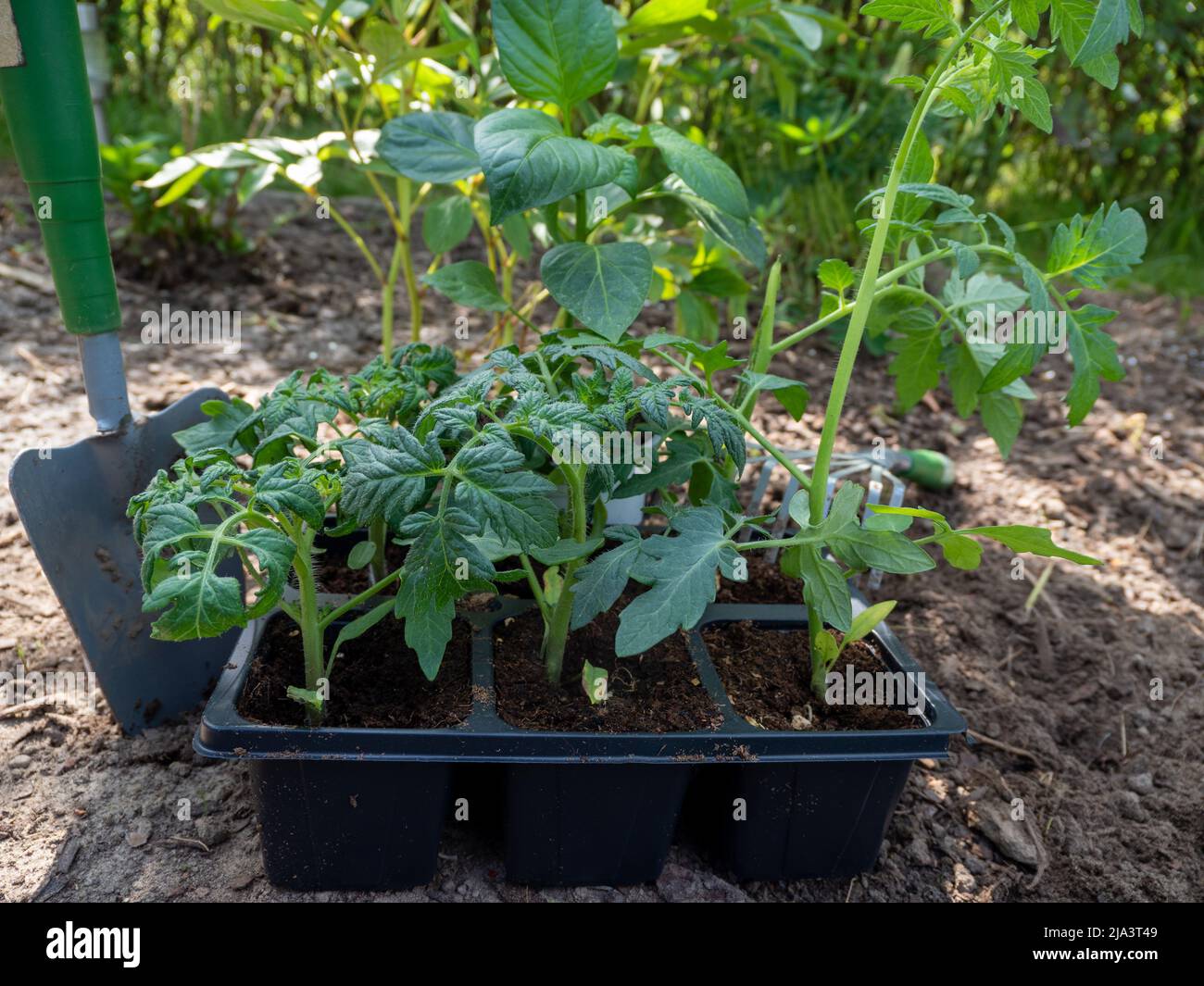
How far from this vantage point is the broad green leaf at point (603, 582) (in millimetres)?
1191

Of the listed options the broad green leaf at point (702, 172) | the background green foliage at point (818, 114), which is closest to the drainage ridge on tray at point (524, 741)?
the broad green leaf at point (702, 172)

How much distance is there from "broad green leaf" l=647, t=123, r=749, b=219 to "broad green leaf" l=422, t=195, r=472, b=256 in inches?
20.3

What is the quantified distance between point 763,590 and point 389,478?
788 millimetres

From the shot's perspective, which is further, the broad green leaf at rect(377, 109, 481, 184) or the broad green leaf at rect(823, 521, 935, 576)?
the broad green leaf at rect(377, 109, 481, 184)

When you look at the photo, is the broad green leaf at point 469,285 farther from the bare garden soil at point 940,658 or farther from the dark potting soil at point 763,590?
the bare garden soil at point 940,658

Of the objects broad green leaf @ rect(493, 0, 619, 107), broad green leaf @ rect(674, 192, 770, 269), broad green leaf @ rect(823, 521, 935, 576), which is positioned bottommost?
broad green leaf @ rect(823, 521, 935, 576)

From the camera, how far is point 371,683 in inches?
54.6

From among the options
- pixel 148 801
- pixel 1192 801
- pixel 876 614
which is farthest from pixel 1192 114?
pixel 148 801

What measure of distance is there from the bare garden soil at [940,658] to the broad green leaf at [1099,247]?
810mm

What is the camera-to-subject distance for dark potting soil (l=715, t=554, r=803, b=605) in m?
1.67

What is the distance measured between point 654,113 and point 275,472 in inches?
54.3

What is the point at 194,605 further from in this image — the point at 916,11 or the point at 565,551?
the point at 916,11

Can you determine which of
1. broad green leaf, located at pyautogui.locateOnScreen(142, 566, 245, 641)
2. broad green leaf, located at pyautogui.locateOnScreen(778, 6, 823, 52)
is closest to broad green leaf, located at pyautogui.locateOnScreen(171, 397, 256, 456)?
broad green leaf, located at pyautogui.locateOnScreen(142, 566, 245, 641)

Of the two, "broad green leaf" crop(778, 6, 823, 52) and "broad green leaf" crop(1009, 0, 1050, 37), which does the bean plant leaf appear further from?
"broad green leaf" crop(778, 6, 823, 52)
